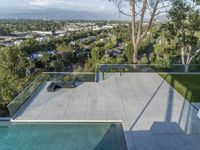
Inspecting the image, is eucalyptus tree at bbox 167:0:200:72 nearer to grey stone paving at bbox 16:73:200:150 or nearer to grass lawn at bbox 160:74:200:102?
grass lawn at bbox 160:74:200:102

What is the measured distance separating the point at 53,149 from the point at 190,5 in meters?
10.1

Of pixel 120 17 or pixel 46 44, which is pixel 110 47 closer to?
pixel 46 44

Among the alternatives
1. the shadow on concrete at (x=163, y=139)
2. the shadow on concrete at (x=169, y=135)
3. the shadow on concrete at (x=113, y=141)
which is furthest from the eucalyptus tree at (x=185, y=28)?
the shadow on concrete at (x=113, y=141)

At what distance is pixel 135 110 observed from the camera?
7668 millimetres

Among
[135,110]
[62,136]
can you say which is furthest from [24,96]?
[135,110]

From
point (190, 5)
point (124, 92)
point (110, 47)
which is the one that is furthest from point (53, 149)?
point (110, 47)

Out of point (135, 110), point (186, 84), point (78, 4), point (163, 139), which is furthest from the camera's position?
point (78, 4)

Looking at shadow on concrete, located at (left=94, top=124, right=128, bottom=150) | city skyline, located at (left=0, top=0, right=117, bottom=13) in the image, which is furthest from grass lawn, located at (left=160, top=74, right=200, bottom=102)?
city skyline, located at (left=0, top=0, right=117, bottom=13)

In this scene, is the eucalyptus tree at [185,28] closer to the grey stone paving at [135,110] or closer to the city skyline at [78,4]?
the city skyline at [78,4]

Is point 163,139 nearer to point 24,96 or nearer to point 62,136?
point 62,136

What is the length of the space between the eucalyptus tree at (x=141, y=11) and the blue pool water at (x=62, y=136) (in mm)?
6903

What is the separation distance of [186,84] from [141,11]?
3.95 m

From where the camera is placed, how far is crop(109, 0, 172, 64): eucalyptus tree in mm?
12156

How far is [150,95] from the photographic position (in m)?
9.11
